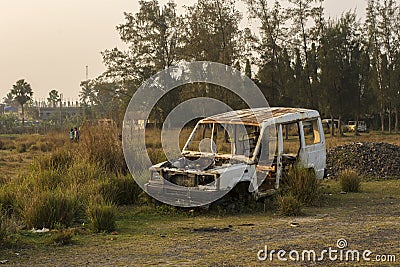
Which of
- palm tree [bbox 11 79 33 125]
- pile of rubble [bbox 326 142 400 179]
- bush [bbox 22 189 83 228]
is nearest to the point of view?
bush [bbox 22 189 83 228]

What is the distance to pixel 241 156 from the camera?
11375 mm

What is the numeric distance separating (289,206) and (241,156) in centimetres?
160

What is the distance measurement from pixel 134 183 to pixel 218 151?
2059 millimetres

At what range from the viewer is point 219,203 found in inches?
417

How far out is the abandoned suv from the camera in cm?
1055

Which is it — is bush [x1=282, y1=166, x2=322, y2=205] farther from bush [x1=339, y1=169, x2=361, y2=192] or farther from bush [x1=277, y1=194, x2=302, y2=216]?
bush [x1=339, y1=169, x2=361, y2=192]

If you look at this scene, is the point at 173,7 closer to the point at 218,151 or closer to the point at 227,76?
the point at 227,76

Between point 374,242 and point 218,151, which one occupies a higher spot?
point 218,151

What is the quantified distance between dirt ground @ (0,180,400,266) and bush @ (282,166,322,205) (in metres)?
0.38

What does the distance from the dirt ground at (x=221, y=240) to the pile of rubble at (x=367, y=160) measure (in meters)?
6.47

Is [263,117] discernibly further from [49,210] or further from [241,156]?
[49,210]

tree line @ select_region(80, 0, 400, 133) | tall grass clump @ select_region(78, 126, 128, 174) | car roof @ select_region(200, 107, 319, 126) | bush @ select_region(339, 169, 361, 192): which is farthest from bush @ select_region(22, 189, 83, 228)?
tree line @ select_region(80, 0, 400, 133)

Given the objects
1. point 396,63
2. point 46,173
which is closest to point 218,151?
point 46,173

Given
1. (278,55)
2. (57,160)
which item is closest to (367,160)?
(57,160)
